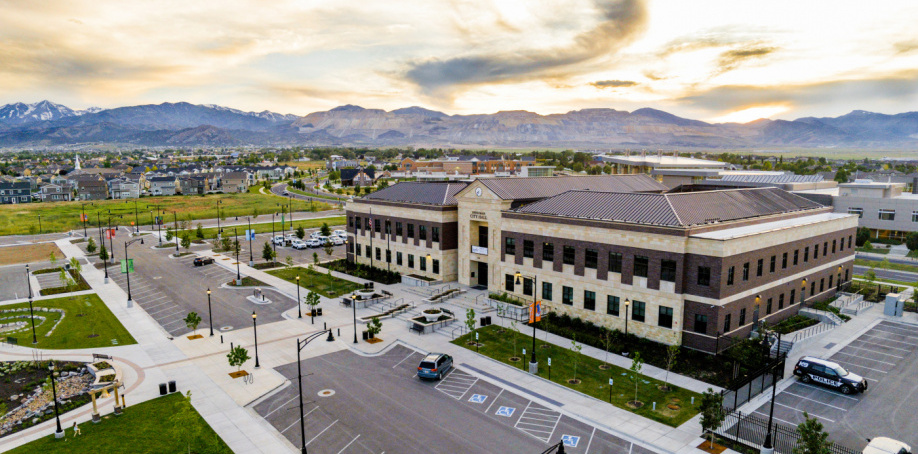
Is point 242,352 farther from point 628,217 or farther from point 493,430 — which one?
point 628,217

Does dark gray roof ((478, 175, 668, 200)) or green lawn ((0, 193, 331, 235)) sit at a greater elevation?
dark gray roof ((478, 175, 668, 200))

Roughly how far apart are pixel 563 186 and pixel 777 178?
46.1 metres

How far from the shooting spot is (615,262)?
47.2 meters

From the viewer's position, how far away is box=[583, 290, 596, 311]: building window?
49.0m

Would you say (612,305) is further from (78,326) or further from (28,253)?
(28,253)

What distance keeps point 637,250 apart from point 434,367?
68.6 ft

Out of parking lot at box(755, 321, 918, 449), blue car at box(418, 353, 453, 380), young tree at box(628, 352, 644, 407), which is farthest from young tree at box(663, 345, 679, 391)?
blue car at box(418, 353, 453, 380)

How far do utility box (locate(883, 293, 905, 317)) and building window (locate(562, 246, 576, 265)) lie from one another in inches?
1353

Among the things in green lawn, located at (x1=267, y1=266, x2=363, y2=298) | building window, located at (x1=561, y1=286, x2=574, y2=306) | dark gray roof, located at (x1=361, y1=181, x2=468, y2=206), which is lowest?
green lawn, located at (x1=267, y1=266, x2=363, y2=298)

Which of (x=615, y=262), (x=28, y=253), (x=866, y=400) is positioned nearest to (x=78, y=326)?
(x=615, y=262)

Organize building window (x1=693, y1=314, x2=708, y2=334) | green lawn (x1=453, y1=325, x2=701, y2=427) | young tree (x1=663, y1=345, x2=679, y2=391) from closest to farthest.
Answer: green lawn (x1=453, y1=325, x2=701, y2=427) → young tree (x1=663, y1=345, x2=679, y2=391) → building window (x1=693, y1=314, x2=708, y2=334)

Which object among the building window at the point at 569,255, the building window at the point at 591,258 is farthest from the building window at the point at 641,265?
the building window at the point at 569,255

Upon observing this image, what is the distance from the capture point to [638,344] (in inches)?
1734

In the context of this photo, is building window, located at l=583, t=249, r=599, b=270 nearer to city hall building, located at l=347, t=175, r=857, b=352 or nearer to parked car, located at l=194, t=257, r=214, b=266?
city hall building, located at l=347, t=175, r=857, b=352
